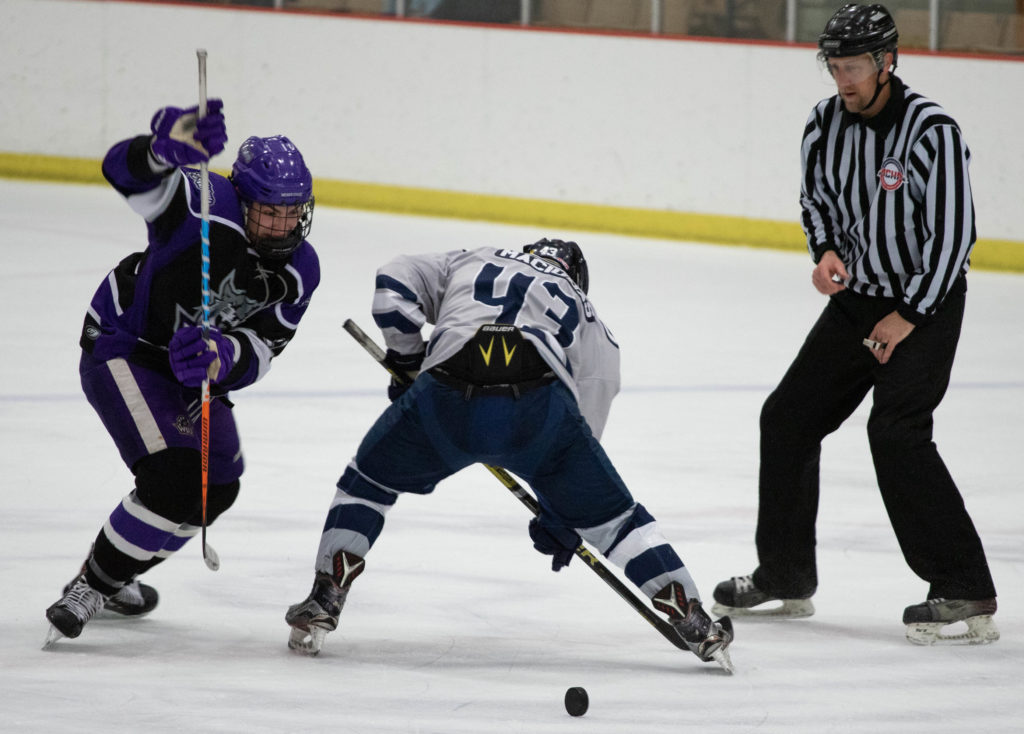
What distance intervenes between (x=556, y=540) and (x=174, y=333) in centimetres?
85

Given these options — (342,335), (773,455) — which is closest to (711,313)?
(342,335)

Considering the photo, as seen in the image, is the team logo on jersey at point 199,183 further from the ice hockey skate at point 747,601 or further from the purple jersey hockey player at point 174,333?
the ice hockey skate at point 747,601

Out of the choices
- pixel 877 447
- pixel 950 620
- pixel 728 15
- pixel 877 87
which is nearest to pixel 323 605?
pixel 877 447

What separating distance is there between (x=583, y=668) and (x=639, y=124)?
6410 mm

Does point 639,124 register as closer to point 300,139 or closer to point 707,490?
point 300,139

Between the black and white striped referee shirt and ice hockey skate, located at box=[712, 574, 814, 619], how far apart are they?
69cm

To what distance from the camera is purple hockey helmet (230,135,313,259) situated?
120 inches

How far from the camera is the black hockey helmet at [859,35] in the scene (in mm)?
3189

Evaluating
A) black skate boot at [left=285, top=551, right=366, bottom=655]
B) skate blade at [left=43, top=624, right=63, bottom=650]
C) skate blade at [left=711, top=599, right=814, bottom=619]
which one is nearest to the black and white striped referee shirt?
skate blade at [left=711, top=599, right=814, bottom=619]

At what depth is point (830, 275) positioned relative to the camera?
10.9ft

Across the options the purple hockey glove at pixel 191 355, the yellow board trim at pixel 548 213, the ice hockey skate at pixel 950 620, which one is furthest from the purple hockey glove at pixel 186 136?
the yellow board trim at pixel 548 213

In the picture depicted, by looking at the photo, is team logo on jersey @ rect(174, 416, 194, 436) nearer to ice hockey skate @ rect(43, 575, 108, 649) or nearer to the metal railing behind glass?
ice hockey skate @ rect(43, 575, 108, 649)

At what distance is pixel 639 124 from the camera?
9.14m

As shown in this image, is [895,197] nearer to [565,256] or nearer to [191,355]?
[565,256]
